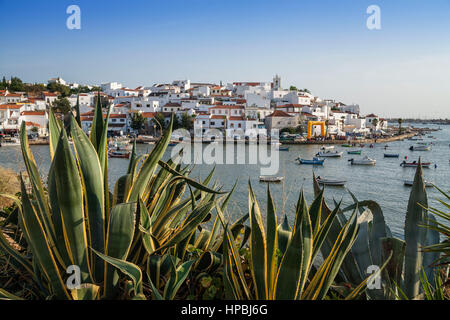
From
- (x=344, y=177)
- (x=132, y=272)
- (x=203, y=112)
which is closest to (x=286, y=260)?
(x=132, y=272)

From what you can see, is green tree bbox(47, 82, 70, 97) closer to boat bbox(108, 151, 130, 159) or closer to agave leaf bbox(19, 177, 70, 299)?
boat bbox(108, 151, 130, 159)

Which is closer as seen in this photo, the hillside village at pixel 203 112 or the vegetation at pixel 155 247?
the vegetation at pixel 155 247

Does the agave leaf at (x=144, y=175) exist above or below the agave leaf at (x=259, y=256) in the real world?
above

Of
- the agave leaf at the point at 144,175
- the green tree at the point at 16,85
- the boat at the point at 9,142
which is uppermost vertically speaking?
the green tree at the point at 16,85

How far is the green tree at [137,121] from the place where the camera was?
41.3m

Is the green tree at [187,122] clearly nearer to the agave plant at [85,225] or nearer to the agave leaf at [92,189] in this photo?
the agave plant at [85,225]

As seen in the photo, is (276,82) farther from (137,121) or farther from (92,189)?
(92,189)

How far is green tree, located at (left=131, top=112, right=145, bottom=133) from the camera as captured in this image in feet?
135

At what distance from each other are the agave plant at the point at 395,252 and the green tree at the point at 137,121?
136ft

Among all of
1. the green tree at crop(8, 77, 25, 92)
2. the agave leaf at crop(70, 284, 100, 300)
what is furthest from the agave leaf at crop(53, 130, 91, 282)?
the green tree at crop(8, 77, 25, 92)

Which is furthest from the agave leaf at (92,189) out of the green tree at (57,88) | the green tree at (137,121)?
the green tree at (57,88)
